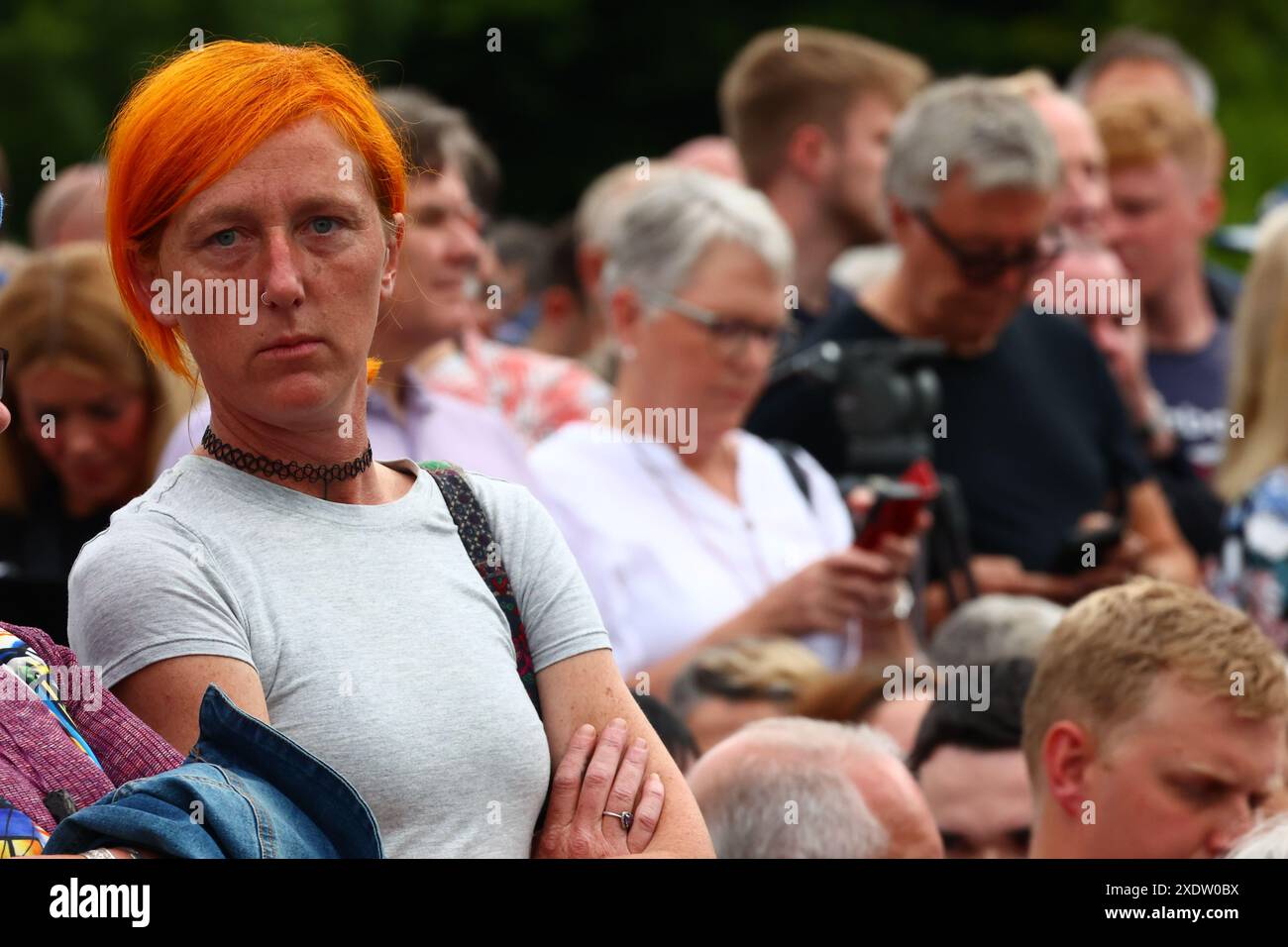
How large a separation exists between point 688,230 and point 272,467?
2569 mm

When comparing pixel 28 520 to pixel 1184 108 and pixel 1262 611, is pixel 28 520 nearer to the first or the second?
pixel 1262 611

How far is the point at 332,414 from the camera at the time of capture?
2018mm

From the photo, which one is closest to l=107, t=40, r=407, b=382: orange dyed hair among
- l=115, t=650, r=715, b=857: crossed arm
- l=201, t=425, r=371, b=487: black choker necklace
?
l=201, t=425, r=371, b=487: black choker necklace

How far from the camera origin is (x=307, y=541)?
1980 millimetres

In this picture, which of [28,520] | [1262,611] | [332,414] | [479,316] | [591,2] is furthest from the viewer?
[591,2]

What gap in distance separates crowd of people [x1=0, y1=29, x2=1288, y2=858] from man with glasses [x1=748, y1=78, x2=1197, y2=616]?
0.01 metres

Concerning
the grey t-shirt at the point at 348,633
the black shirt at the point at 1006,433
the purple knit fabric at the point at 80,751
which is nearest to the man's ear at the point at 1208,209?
the black shirt at the point at 1006,433

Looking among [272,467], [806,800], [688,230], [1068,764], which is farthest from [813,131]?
[272,467]

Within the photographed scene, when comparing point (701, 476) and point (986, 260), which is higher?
point (986, 260)

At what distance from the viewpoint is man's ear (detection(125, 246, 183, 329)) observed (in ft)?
6.59

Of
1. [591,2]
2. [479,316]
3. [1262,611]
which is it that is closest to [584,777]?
[1262,611]

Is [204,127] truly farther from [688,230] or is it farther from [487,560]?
[688,230]
